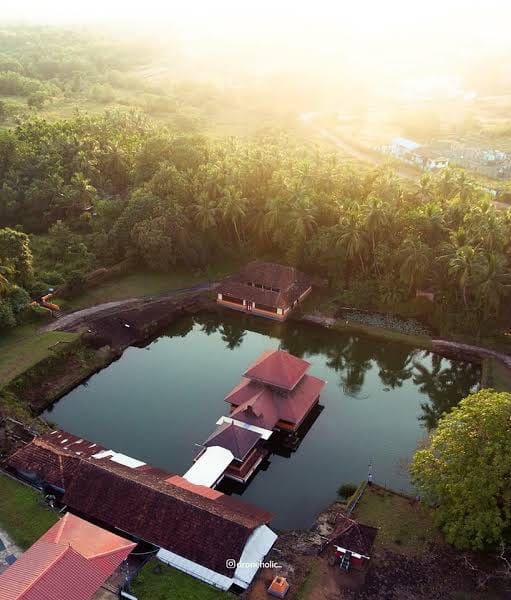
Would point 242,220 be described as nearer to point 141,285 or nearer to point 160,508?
point 141,285

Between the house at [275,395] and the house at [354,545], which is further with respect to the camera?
the house at [275,395]

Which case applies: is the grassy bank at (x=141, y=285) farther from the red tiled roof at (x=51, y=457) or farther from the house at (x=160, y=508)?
the house at (x=160, y=508)

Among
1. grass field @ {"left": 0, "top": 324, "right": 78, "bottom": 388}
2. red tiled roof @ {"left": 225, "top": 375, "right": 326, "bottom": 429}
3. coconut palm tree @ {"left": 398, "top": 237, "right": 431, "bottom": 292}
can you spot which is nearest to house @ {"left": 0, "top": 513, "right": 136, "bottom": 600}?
red tiled roof @ {"left": 225, "top": 375, "right": 326, "bottom": 429}

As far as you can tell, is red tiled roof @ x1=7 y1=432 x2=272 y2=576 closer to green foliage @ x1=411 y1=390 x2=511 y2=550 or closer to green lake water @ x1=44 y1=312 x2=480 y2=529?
green lake water @ x1=44 y1=312 x2=480 y2=529

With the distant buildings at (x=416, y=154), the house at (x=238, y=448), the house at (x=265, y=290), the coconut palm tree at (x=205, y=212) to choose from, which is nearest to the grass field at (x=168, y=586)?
the house at (x=238, y=448)

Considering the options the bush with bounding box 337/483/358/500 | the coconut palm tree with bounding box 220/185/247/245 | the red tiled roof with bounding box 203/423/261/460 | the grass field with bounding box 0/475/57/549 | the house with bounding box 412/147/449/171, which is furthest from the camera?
the house with bounding box 412/147/449/171

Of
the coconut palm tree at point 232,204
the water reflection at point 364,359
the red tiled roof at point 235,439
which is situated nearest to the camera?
the red tiled roof at point 235,439

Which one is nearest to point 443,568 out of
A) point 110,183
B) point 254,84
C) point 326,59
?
point 110,183
